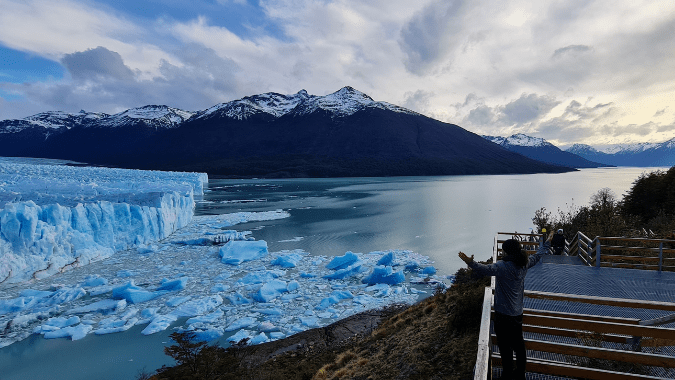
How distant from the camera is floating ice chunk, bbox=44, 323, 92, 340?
10.3 m

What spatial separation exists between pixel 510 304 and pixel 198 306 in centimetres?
1126

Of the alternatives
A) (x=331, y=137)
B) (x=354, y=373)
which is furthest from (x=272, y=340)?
(x=331, y=137)

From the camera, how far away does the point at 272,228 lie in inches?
1133

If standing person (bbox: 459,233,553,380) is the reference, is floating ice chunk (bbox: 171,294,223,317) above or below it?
below

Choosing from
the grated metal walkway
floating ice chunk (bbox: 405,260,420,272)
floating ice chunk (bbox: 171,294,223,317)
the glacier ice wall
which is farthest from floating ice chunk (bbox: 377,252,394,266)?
the glacier ice wall

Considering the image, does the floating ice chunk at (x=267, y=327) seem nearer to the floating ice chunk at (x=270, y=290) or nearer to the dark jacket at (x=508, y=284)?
the floating ice chunk at (x=270, y=290)

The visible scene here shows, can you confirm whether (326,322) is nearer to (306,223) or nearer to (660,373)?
(660,373)

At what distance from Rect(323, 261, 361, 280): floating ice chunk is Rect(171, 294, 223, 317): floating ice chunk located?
5018mm

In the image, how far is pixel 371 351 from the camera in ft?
27.5

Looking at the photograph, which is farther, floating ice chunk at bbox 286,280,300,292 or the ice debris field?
floating ice chunk at bbox 286,280,300,292

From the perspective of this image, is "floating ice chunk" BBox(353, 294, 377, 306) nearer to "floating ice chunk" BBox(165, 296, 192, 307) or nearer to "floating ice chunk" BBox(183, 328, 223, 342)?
"floating ice chunk" BBox(183, 328, 223, 342)

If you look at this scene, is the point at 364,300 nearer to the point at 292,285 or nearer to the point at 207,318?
the point at 292,285

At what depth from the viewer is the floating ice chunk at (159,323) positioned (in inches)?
413

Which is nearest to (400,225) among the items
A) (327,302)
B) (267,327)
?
(327,302)
